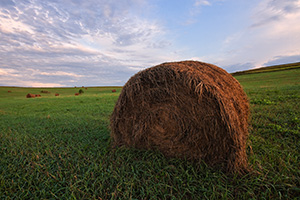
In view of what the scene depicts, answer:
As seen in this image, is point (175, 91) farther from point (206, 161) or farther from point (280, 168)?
point (280, 168)

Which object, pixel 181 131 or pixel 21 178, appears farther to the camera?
pixel 181 131

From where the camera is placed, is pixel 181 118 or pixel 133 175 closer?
pixel 133 175

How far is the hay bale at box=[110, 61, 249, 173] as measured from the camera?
3102mm

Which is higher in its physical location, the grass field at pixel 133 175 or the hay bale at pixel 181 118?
the hay bale at pixel 181 118

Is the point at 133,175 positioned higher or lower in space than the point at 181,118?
lower

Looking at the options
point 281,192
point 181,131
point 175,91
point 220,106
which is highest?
point 175,91

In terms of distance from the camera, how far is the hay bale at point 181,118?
3.10 m

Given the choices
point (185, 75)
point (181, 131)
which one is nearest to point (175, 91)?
point (185, 75)

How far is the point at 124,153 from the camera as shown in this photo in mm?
3830

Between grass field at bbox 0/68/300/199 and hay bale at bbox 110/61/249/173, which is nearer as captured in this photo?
grass field at bbox 0/68/300/199

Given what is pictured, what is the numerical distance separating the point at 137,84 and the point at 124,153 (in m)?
1.73

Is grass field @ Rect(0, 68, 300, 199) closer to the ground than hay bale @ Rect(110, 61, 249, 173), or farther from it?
closer to the ground

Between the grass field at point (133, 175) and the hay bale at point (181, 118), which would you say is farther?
the hay bale at point (181, 118)

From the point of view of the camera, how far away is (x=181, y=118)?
3496mm
